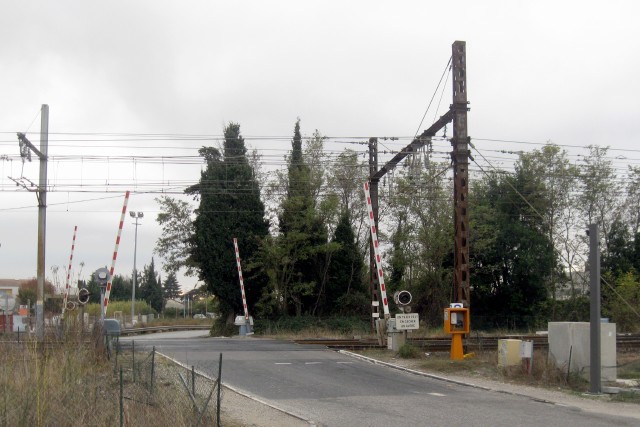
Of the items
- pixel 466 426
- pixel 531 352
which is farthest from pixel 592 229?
pixel 466 426

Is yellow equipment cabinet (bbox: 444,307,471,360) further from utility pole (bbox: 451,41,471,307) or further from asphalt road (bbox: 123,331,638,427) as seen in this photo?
asphalt road (bbox: 123,331,638,427)

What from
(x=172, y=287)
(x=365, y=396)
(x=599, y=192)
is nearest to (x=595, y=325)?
(x=365, y=396)

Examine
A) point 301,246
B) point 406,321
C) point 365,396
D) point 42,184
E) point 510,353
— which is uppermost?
point 42,184

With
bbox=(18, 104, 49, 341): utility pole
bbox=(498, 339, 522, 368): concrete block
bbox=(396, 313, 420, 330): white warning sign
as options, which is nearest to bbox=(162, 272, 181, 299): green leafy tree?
bbox=(18, 104, 49, 341): utility pole

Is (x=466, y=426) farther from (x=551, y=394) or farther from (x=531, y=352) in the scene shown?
(x=531, y=352)

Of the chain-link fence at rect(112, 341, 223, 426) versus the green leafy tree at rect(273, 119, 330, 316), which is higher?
the green leafy tree at rect(273, 119, 330, 316)

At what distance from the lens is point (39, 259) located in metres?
26.2

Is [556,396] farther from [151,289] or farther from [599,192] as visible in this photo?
[151,289]

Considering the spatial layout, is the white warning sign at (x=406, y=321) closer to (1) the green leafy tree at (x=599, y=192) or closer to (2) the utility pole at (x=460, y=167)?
(2) the utility pole at (x=460, y=167)

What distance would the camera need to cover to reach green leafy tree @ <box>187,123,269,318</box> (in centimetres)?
4122

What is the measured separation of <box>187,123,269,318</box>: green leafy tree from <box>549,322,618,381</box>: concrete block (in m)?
24.9

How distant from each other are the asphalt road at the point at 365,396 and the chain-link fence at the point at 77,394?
2.27 metres

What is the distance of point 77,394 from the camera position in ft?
33.0

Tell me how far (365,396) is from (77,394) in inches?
257
